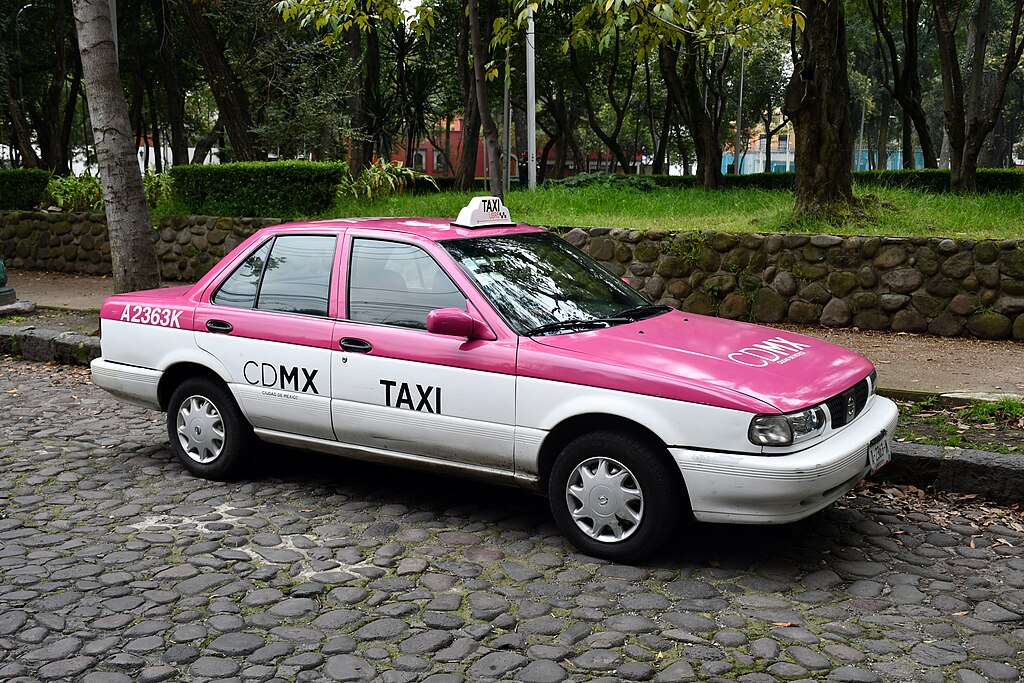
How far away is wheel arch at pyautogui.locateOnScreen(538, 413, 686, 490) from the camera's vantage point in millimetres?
4758

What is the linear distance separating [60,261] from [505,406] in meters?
13.4

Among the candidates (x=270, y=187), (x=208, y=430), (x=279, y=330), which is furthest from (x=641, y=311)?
(x=270, y=187)

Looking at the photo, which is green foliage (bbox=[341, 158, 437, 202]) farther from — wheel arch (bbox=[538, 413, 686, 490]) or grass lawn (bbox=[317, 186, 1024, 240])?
wheel arch (bbox=[538, 413, 686, 490])

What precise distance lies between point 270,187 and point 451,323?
10282 mm

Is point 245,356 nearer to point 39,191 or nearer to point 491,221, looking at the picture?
point 491,221

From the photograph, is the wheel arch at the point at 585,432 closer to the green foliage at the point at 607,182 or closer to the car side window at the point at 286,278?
the car side window at the point at 286,278

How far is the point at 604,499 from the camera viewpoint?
484 centimetres

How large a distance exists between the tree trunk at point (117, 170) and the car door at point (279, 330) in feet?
15.2

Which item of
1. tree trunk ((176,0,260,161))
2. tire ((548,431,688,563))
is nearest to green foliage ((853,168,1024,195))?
tree trunk ((176,0,260,161))

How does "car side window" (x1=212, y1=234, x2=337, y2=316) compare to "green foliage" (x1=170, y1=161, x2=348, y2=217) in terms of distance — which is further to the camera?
"green foliage" (x1=170, y1=161, x2=348, y2=217)

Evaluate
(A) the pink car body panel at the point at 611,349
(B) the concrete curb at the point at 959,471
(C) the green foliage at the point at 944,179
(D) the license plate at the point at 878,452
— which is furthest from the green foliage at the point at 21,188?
(D) the license plate at the point at 878,452

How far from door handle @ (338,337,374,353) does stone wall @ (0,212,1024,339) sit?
238 inches

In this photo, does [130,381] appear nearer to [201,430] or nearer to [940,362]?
[201,430]

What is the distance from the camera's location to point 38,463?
21.7 ft
